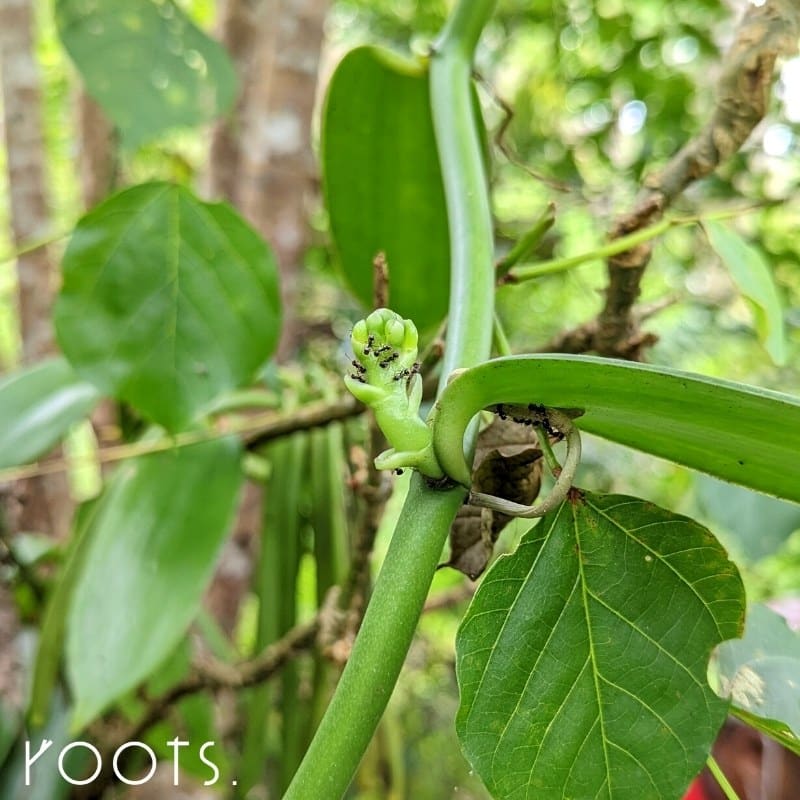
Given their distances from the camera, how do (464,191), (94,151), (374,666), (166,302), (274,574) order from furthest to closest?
(94,151), (274,574), (166,302), (464,191), (374,666)

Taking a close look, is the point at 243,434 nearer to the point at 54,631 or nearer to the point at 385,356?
the point at 54,631

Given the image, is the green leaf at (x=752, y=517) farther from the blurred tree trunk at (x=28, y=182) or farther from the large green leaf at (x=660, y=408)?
the blurred tree trunk at (x=28, y=182)

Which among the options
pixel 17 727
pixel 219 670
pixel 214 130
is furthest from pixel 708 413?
pixel 214 130

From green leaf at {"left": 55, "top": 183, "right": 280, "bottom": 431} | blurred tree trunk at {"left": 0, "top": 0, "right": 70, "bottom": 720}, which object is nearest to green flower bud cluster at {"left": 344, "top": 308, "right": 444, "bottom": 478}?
green leaf at {"left": 55, "top": 183, "right": 280, "bottom": 431}

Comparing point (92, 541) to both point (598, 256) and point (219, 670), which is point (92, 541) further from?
point (598, 256)

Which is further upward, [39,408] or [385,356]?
[385,356]

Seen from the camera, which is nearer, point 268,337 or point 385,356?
point 385,356

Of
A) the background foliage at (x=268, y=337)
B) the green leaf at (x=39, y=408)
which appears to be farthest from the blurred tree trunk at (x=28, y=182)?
the green leaf at (x=39, y=408)

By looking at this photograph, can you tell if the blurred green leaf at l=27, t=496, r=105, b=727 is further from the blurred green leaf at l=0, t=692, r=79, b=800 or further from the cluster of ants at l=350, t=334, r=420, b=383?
the cluster of ants at l=350, t=334, r=420, b=383

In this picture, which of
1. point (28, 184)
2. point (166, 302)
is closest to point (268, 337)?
point (166, 302)
